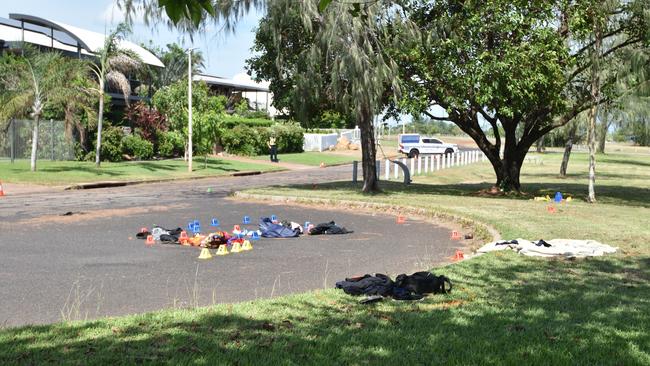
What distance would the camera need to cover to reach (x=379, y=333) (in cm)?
555

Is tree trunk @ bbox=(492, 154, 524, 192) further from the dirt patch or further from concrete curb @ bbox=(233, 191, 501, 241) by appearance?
the dirt patch

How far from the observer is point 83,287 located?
8.17 m

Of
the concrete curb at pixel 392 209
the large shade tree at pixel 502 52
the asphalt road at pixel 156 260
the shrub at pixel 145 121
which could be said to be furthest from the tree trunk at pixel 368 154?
the shrub at pixel 145 121

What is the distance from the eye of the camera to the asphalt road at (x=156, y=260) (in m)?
7.54

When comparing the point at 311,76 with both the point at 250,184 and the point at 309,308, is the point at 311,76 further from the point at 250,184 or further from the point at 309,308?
the point at 309,308

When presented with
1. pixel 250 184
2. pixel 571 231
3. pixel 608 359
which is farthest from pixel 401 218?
pixel 250 184

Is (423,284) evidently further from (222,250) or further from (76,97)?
(76,97)

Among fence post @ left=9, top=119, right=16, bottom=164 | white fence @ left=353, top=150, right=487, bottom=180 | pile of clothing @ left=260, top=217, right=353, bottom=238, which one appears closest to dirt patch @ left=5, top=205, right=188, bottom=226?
pile of clothing @ left=260, top=217, right=353, bottom=238

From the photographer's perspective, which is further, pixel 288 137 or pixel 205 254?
pixel 288 137

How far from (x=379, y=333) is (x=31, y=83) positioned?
26994 millimetres

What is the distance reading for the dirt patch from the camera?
582 inches

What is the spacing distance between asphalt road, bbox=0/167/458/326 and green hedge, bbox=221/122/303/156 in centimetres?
3037

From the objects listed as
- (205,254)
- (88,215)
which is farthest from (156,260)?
(88,215)

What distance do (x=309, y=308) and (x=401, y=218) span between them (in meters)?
9.51
